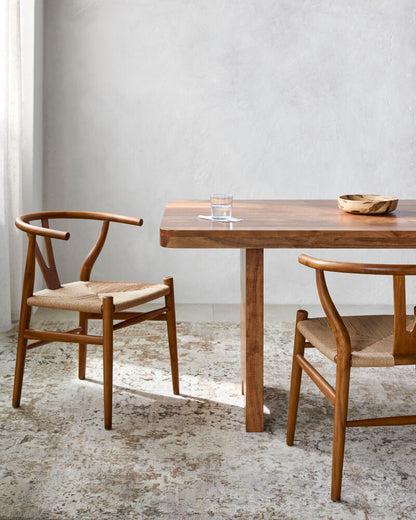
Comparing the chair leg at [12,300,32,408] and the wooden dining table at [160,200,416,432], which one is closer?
the wooden dining table at [160,200,416,432]

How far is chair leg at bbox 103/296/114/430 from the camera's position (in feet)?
7.30

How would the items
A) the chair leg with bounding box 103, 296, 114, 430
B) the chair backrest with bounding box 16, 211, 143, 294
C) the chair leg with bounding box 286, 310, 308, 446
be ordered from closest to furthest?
1. the chair leg with bounding box 286, 310, 308, 446
2. the chair leg with bounding box 103, 296, 114, 430
3. the chair backrest with bounding box 16, 211, 143, 294

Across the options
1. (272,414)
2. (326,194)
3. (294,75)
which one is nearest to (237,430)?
(272,414)

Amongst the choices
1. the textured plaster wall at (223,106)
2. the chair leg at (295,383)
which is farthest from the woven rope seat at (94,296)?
the textured plaster wall at (223,106)

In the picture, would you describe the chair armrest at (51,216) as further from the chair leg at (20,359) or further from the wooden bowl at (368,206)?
the wooden bowl at (368,206)

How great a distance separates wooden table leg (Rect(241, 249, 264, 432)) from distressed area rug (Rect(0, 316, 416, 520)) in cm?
7

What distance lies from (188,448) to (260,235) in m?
0.73

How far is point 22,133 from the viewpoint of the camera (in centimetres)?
372

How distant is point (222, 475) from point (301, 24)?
2.91 m

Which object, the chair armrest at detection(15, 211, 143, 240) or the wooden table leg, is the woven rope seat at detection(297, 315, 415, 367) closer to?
the wooden table leg

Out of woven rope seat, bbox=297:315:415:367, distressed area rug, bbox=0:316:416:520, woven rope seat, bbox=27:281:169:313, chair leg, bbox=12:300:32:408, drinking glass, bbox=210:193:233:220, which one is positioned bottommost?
distressed area rug, bbox=0:316:416:520

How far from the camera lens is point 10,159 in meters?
3.51

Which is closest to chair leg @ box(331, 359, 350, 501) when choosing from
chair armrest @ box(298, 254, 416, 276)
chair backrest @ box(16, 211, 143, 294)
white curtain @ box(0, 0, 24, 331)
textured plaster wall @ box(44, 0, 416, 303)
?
chair armrest @ box(298, 254, 416, 276)

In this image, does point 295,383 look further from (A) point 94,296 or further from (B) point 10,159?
(B) point 10,159
